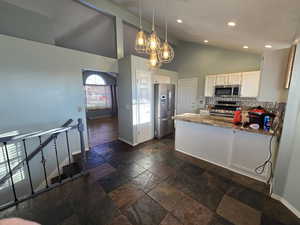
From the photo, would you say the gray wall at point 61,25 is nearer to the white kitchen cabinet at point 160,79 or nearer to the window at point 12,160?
the white kitchen cabinet at point 160,79

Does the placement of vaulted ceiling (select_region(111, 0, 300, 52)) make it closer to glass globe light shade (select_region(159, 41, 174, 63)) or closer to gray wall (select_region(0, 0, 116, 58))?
gray wall (select_region(0, 0, 116, 58))

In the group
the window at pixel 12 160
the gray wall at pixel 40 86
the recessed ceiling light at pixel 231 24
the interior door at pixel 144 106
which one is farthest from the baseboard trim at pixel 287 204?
the window at pixel 12 160

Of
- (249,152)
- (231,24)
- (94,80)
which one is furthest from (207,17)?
(94,80)

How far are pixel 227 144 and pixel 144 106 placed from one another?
2.31 metres

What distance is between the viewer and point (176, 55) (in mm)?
5797

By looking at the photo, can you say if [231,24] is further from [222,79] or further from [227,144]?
[227,144]

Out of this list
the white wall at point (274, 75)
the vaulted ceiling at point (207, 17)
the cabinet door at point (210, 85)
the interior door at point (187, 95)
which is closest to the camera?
the white wall at point (274, 75)

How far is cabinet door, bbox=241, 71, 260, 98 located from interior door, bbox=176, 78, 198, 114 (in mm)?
1710

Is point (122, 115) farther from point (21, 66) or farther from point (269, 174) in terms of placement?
point (269, 174)

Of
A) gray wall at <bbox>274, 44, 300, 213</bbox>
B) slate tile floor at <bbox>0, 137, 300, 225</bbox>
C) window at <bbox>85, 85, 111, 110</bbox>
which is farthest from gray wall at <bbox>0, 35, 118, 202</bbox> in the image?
window at <bbox>85, 85, 111, 110</bbox>

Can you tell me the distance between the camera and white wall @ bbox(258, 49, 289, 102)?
73.0 inches

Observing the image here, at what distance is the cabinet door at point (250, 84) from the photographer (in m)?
3.53

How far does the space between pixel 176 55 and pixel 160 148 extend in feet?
14.7

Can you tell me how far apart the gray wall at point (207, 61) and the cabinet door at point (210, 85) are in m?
0.44
